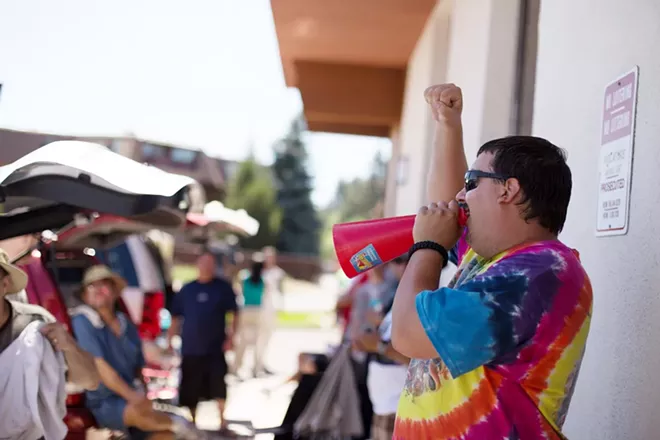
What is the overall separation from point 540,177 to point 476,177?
17 centimetres

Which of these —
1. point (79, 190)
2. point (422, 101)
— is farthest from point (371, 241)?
point (422, 101)

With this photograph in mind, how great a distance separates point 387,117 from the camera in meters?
10.4

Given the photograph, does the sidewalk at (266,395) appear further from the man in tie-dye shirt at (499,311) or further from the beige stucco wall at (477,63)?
the man in tie-dye shirt at (499,311)

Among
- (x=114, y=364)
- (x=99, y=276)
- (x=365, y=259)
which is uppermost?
(x=365, y=259)

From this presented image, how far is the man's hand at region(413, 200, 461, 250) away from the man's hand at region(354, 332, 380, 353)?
3.36 metres

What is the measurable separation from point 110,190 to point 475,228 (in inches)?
58.9

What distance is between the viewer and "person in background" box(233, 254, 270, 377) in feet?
39.0

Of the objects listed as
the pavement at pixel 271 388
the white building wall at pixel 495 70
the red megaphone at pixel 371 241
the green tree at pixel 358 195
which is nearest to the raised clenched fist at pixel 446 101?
the red megaphone at pixel 371 241

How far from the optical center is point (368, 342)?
5.45 m

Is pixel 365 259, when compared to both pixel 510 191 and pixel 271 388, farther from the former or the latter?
pixel 271 388

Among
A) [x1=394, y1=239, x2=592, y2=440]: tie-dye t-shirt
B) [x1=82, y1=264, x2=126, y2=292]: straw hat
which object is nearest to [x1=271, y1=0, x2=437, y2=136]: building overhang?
[x1=82, y1=264, x2=126, y2=292]: straw hat

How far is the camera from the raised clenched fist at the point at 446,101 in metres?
2.48

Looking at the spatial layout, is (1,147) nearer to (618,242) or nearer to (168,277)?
(618,242)

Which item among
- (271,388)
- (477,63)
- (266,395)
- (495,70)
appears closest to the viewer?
(495,70)
